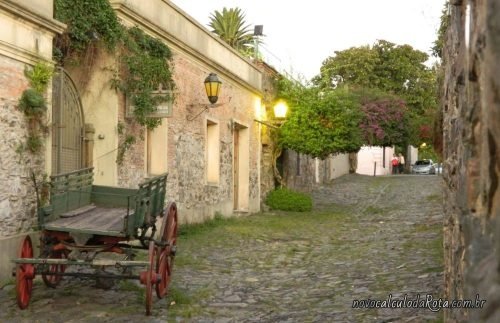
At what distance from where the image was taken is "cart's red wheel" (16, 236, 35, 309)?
18.4 feet

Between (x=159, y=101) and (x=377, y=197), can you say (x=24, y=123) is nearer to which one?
(x=159, y=101)

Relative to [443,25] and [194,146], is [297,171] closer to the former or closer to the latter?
[194,146]

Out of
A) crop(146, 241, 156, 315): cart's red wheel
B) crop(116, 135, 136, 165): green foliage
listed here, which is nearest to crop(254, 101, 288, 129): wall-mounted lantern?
crop(116, 135, 136, 165): green foliage

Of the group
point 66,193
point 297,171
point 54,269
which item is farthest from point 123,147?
point 297,171

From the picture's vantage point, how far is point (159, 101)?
33.0 ft

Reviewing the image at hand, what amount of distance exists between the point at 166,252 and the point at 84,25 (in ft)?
13.5

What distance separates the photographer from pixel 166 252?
247 inches

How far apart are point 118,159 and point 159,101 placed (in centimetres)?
127

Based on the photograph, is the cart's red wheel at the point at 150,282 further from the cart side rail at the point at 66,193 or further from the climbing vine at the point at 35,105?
the climbing vine at the point at 35,105

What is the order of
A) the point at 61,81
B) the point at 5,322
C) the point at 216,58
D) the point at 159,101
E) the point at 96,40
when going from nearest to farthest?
the point at 5,322
the point at 61,81
the point at 96,40
the point at 159,101
the point at 216,58

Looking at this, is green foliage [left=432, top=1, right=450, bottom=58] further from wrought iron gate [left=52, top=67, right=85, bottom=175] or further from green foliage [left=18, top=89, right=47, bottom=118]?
wrought iron gate [left=52, top=67, right=85, bottom=175]

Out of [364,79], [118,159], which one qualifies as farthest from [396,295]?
[364,79]

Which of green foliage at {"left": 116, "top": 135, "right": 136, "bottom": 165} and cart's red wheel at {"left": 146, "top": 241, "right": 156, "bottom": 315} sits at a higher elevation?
green foliage at {"left": 116, "top": 135, "right": 136, "bottom": 165}

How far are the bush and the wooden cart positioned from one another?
10517 mm
